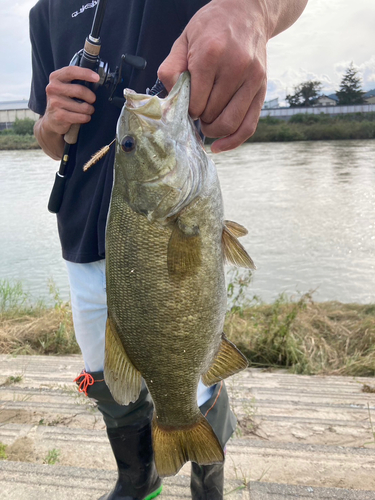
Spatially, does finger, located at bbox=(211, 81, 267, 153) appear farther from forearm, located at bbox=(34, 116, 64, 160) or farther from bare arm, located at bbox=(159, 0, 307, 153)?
forearm, located at bbox=(34, 116, 64, 160)

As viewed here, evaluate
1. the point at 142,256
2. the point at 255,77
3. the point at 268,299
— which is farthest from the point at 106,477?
the point at 268,299

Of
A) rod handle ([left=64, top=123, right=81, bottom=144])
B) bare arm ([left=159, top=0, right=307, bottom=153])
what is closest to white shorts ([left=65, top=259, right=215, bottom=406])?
rod handle ([left=64, top=123, right=81, bottom=144])

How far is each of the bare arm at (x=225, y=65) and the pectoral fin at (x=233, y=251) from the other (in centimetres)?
30

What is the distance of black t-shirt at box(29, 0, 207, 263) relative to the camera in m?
1.76

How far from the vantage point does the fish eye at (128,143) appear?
1361 mm

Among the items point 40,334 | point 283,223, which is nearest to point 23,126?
point 283,223

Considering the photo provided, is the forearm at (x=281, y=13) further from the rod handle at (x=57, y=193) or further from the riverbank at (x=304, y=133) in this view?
the riverbank at (x=304, y=133)

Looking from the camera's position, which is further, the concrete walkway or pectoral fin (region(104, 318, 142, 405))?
the concrete walkway

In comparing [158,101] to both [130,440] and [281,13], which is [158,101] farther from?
[130,440]

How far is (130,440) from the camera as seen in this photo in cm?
208

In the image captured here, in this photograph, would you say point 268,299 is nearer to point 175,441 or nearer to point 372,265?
point 372,265

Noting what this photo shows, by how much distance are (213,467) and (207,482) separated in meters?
0.07

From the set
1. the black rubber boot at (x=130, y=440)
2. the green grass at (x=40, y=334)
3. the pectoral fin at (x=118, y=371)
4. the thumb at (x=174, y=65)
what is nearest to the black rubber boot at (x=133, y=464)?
the black rubber boot at (x=130, y=440)

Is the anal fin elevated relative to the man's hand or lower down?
lower down
